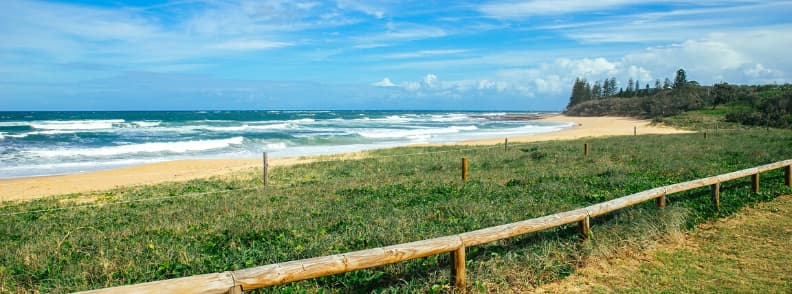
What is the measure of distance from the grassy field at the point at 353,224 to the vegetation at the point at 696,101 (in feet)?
109

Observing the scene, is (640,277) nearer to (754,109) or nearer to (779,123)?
(779,123)

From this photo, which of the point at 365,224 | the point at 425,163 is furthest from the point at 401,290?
the point at 425,163

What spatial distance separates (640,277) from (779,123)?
40415 mm

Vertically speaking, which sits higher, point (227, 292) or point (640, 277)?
point (227, 292)

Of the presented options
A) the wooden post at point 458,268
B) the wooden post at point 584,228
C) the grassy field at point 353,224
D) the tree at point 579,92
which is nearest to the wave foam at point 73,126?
the grassy field at point 353,224

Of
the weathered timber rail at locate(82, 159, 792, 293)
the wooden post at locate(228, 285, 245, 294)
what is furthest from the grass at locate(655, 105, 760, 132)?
the wooden post at locate(228, 285, 245, 294)

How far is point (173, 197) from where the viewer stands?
12406 mm

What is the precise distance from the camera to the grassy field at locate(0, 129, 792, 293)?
541cm

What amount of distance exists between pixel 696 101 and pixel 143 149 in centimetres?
6183

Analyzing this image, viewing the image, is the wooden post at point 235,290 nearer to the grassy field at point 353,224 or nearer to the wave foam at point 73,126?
the grassy field at point 353,224

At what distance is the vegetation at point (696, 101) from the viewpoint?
41906 millimetres

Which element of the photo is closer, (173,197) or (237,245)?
(237,245)

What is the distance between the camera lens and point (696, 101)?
2442 inches

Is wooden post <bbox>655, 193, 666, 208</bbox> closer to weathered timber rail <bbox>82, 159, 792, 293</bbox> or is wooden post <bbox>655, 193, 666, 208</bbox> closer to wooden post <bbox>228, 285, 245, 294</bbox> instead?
weathered timber rail <bbox>82, 159, 792, 293</bbox>
